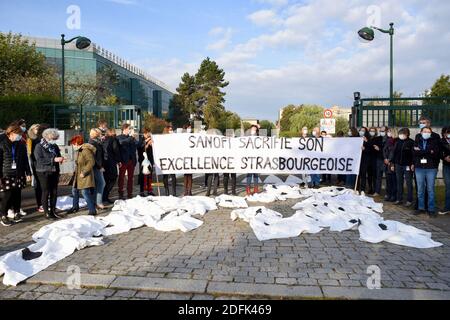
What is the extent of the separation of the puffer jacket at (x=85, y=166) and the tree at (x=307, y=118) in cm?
6527

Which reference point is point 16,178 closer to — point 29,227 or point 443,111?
point 29,227

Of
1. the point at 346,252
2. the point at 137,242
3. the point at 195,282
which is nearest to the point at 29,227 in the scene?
the point at 137,242

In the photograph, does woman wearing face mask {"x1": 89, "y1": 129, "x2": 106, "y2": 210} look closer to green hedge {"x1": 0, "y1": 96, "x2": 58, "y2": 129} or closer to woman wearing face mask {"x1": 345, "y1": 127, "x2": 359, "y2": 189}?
woman wearing face mask {"x1": 345, "y1": 127, "x2": 359, "y2": 189}

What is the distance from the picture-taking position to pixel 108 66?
57.8 m

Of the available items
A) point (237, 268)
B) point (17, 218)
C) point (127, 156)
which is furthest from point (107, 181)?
point (237, 268)

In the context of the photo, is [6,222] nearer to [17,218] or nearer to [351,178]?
[17,218]

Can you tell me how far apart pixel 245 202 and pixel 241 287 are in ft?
18.8

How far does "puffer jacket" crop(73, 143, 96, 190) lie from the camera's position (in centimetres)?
938

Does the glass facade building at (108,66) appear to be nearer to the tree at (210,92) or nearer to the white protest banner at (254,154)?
the tree at (210,92)

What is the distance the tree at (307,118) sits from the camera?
7681 cm

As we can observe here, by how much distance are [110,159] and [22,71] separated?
2413 centimetres

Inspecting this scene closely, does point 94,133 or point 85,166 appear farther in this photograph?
point 94,133

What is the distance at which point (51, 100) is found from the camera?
21141 millimetres
